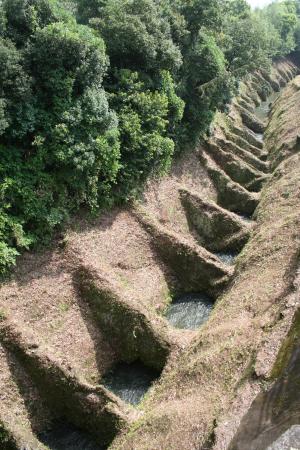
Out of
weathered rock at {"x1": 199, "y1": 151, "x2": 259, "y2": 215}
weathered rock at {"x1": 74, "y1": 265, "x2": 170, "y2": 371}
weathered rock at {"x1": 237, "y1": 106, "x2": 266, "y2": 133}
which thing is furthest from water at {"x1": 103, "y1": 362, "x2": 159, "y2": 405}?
weathered rock at {"x1": 237, "y1": 106, "x2": 266, "y2": 133}

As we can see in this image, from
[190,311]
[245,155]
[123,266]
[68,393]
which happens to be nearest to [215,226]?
[190,311]

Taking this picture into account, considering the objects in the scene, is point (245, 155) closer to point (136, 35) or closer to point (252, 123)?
point (252, 123)

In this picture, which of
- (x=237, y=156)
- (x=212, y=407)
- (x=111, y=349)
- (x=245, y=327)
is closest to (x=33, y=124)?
(x=111, y=349)

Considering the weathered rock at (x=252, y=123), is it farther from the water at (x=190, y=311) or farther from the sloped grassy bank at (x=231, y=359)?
the water at (x=190, y=311)

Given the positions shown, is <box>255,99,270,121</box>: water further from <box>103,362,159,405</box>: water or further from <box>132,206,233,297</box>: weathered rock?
<box>103,362,159,405</box>: water

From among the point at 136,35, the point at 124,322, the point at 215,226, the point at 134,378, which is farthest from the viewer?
the point at 215,226
